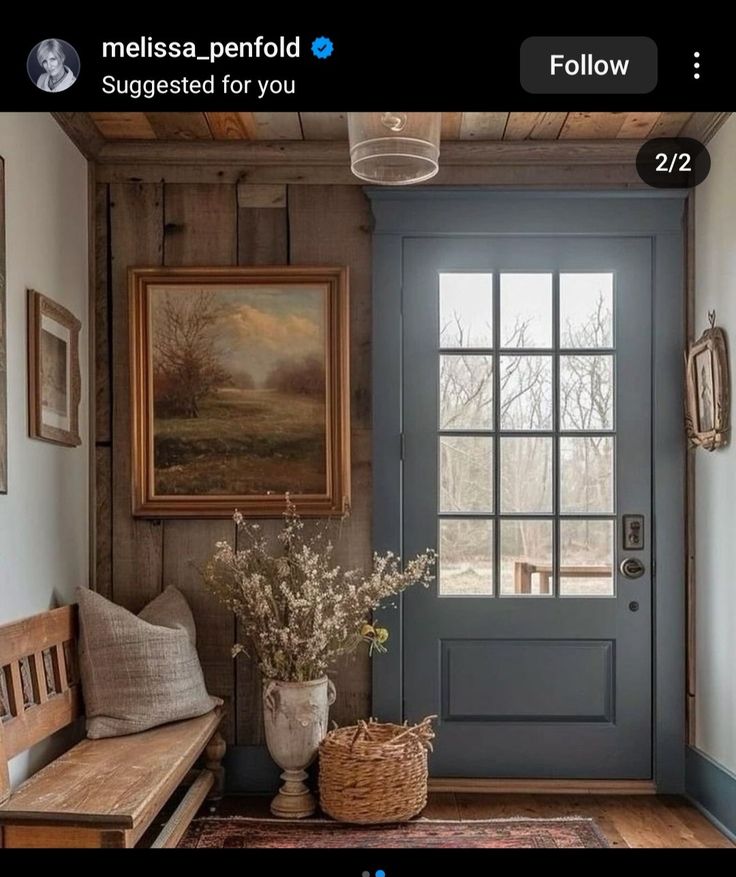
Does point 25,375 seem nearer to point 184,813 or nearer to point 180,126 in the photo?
point 180,126

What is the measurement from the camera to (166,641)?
2.88 m

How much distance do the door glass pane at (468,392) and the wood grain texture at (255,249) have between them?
685 mm

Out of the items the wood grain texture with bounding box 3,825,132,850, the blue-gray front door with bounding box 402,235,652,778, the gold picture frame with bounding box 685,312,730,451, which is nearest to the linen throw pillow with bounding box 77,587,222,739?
the wood grain texture with bounding box 3,825,132,850

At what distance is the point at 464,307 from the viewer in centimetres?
331

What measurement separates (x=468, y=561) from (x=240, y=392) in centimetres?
96

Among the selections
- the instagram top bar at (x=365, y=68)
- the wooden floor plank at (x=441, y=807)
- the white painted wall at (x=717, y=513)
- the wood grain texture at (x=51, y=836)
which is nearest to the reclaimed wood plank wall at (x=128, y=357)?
the wooden floor plank at (x=441, y=807)

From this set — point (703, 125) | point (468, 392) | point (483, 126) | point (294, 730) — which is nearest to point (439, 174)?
point (483, 126)

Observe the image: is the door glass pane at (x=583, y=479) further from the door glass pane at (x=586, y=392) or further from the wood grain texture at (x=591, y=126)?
the wood grain texture at (x=591, y=126)

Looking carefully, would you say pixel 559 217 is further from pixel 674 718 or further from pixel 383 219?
pixel 674 718

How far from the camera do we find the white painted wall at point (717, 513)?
286 cm

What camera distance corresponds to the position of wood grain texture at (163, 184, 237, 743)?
3268 millimetres
